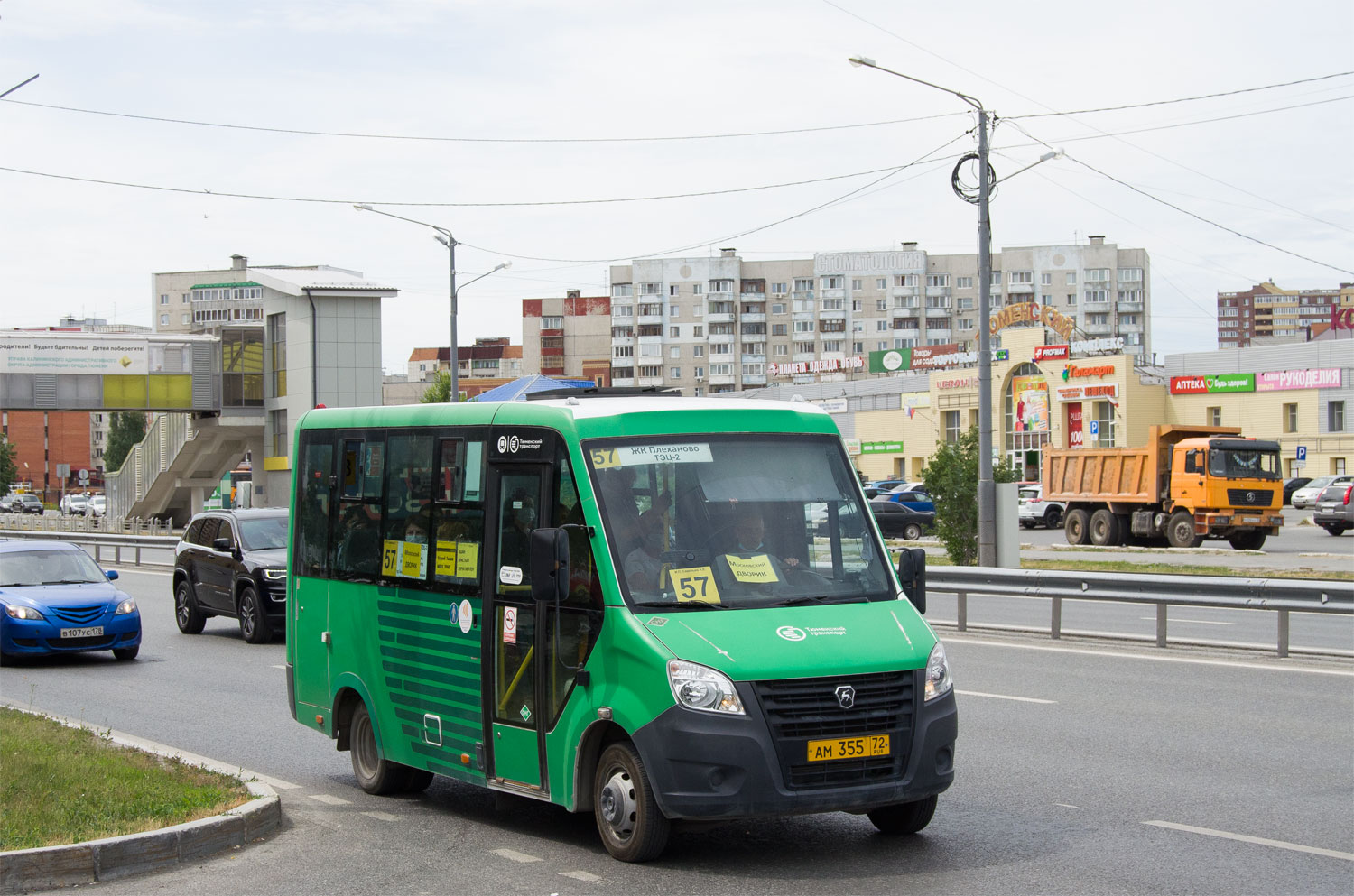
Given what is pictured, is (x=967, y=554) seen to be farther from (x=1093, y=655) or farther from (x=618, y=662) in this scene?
(x=618, y=662)

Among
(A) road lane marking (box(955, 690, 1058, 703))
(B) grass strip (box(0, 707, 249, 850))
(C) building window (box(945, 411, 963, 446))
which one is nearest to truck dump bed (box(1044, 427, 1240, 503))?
(A) road lane marking (box(955, 690, 1058, 703))

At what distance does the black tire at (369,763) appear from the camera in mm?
9078

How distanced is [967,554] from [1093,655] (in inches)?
464

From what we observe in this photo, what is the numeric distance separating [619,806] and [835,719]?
112 cm

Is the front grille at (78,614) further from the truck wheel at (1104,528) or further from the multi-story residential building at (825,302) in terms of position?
the multi-story residential building at (825,302)

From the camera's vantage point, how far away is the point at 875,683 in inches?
270

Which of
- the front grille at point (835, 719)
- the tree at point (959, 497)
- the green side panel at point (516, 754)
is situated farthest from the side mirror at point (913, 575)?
the tree at point (959, 497)

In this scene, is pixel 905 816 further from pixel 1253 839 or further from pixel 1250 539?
pixel 1250 539

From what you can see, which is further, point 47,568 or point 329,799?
point 47,568

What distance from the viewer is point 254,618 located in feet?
62.8

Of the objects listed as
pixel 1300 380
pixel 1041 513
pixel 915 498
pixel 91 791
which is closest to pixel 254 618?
pixel 91 791

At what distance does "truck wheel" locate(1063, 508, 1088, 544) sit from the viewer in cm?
4234

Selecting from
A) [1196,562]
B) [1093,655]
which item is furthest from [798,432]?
[1196,562]

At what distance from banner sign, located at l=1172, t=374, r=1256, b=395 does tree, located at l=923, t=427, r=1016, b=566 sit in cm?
4771
